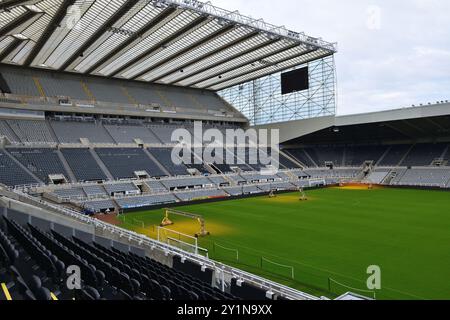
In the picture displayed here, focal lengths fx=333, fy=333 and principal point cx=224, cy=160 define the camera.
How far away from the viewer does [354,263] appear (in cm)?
1638

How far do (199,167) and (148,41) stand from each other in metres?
20.0

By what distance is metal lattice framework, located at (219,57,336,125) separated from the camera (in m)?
56.9

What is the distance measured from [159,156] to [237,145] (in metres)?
17.3

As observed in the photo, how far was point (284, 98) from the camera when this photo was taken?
209ft

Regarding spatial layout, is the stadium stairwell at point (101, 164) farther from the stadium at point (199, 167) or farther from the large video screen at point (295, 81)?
the large video screen at point (295, 81)

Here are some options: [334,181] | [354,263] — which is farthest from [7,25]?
[334,181]

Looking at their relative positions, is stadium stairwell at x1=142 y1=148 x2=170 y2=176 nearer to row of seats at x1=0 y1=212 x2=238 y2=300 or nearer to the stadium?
the stadium

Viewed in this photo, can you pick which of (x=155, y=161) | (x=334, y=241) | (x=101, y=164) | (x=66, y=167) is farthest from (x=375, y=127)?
(x=66, y=167)

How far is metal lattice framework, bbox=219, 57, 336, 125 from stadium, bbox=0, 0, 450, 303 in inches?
10.4

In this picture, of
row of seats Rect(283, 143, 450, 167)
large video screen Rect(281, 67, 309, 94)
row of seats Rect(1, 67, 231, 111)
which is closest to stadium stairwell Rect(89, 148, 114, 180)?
row of seats Rect(1, 67, 231, 111)

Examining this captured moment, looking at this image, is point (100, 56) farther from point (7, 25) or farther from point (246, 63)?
point (246, 63)

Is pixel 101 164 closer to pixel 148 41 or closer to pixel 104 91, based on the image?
pixel 148 41

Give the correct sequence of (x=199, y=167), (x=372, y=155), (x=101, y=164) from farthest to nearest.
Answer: (x=372, y=155) → (x=199, y=167) → (x=101, y=164)

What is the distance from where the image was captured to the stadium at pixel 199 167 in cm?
1176
